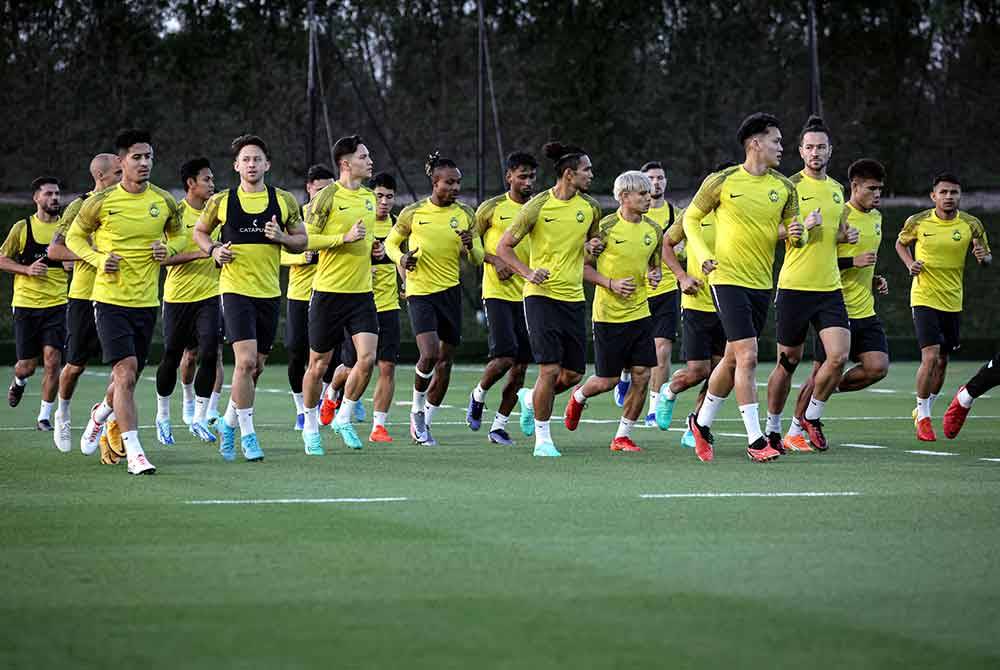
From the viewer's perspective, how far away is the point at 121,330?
12.5m

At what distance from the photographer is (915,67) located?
195 feet

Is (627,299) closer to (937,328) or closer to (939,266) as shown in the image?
(937,328)

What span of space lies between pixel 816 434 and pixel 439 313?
3709 mm

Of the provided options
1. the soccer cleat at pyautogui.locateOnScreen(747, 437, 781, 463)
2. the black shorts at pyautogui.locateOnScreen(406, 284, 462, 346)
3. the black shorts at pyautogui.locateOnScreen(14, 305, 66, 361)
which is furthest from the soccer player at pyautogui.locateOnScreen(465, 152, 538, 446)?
the black shorts at pyautogui.locateOnScreen(14, 305, 66, 361)

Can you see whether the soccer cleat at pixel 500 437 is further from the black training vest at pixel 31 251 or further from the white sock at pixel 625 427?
the black training vest at pixel 31 251

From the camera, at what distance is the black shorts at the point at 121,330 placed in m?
12.5

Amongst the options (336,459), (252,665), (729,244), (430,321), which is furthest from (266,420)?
(252,665)

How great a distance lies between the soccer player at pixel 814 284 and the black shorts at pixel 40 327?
27.1ft

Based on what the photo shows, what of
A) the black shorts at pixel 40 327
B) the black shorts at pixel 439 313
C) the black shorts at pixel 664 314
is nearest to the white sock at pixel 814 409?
the black shorts at pixel 439 313

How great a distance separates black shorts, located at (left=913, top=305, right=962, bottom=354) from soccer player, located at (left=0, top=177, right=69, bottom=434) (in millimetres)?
8429

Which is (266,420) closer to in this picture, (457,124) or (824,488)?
(824,488)

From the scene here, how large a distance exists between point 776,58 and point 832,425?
4108 centimetres

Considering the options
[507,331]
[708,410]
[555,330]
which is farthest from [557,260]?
[507,331]

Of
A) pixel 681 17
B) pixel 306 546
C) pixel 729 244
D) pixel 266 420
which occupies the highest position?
pixel 681 17
